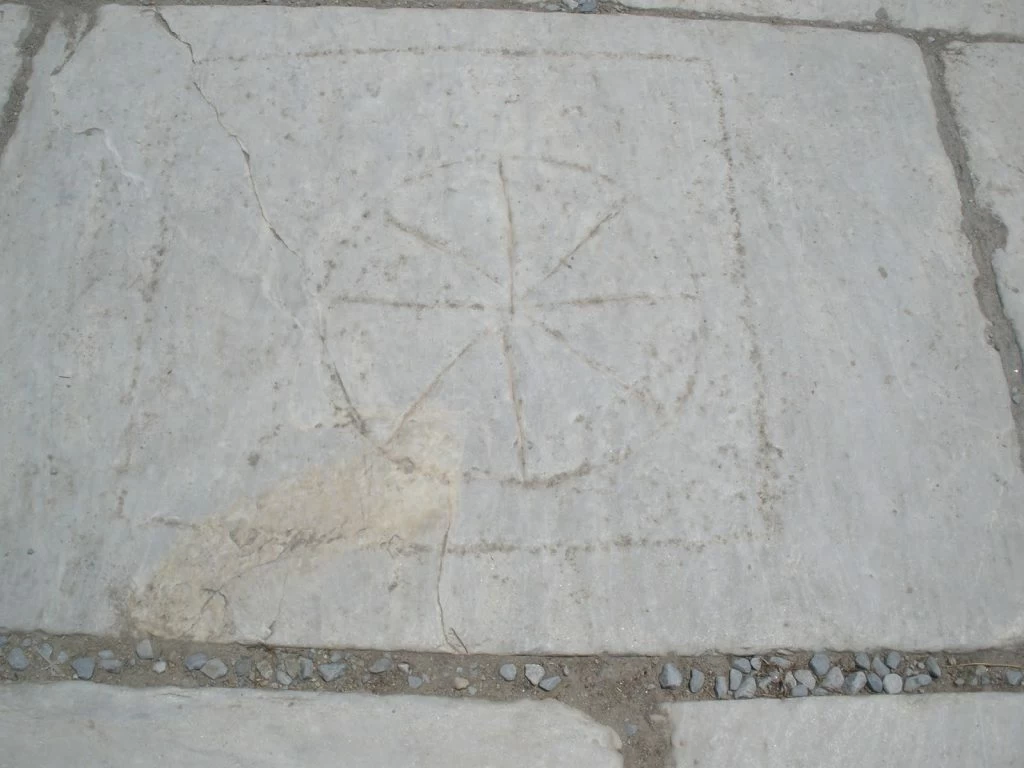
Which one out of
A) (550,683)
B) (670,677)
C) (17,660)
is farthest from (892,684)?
(17,660)

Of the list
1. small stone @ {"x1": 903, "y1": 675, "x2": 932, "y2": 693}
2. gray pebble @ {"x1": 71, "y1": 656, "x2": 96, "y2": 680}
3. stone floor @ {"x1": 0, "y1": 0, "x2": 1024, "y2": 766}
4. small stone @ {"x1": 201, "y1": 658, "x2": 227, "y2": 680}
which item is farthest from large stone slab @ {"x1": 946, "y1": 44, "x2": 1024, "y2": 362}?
gray pebble @ {"x1": 71, "y1": 656, "x2": 96, "y2": 680}

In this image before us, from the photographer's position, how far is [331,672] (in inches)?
58.1

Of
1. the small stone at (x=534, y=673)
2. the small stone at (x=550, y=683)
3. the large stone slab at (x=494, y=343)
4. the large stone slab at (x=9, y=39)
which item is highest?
the large stone slab at (x=9, y=39)

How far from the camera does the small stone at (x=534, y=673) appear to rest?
1.48 m

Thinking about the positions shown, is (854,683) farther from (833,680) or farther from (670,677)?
(670,677)

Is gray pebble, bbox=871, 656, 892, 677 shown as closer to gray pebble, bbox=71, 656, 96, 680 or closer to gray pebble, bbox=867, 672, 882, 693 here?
gray pebble, bbox=867, 672, 882, 693

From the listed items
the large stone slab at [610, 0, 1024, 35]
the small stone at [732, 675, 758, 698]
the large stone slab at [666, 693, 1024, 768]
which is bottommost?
the large stone slab at [666, 693, 1024, 768]

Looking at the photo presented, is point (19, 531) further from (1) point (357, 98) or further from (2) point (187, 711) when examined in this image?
(1) point (357, 98)

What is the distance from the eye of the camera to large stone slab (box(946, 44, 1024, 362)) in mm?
1843

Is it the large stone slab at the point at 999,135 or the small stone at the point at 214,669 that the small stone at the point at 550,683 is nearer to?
the small stone at the point at 214,669

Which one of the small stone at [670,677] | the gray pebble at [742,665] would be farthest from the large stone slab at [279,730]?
the gray pebble at [742,665]

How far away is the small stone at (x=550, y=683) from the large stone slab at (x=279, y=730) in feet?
0.08

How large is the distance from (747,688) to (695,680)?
82mm

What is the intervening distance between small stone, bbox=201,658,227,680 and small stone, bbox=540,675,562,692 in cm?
49
